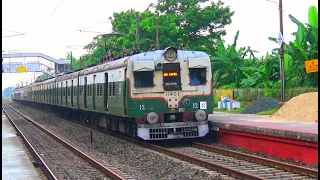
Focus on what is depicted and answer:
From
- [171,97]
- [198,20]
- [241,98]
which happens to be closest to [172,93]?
[171,97]

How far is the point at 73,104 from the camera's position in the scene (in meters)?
27.2

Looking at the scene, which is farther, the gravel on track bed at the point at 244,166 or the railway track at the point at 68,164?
the railway track at the point at 68,164

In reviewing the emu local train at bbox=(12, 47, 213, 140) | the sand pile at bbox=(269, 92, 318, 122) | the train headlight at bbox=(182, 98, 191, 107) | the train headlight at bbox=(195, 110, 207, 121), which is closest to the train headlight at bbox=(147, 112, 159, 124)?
the emu local train at bbox=(12, 47, 213, 140)

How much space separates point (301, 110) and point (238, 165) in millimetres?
8461

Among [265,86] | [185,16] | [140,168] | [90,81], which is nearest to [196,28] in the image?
[185,16]

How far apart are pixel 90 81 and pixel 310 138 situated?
12424 mm

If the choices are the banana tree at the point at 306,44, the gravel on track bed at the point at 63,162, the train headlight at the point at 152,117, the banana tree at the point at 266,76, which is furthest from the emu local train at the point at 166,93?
the banana tree at the point at 266,76

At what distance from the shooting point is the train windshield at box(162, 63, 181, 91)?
53.4 feet

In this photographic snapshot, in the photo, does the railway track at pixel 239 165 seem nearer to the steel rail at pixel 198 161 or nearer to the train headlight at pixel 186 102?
the steel rail at pixel 198 161

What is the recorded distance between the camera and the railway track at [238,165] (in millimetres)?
10352

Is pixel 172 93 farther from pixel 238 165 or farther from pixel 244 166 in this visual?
pixel 244 166

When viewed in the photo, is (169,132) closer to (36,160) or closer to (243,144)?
(243,144)

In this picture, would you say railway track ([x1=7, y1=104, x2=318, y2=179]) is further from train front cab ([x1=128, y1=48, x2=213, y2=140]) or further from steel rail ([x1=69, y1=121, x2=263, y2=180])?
train front cab ([x1=128, y1=48, x2=213, y2=140])

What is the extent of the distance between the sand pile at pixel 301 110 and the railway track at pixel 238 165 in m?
4.94
